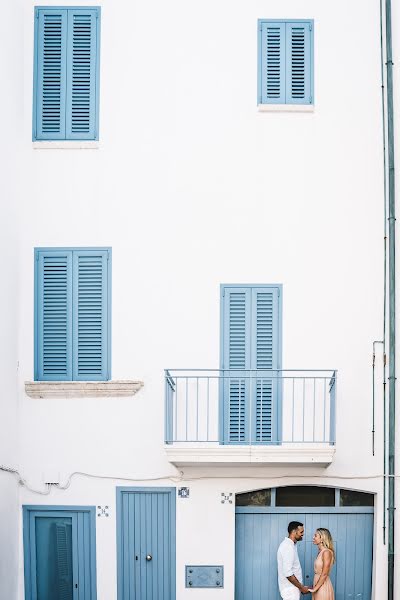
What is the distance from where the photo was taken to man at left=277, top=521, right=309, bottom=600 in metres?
12.4

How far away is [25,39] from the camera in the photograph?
1332cm

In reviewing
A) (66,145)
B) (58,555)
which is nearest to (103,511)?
(58,555)

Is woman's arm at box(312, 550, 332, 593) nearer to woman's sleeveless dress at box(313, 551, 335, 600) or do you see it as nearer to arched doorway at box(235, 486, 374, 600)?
woman's sleeveless dress at box(313, 551, 335, 600)

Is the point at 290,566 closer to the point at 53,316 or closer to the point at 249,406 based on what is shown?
the point at 249,406

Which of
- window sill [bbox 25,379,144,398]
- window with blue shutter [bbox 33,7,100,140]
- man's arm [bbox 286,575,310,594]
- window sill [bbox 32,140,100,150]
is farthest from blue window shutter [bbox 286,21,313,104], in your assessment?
man's arm [bbox 286,575,310,594]

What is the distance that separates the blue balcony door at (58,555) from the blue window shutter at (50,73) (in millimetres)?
5136

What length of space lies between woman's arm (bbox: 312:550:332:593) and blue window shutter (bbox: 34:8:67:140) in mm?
6512

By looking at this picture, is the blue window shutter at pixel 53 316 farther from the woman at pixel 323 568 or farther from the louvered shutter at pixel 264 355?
the woman at pixel 323 568

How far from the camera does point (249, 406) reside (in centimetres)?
1279

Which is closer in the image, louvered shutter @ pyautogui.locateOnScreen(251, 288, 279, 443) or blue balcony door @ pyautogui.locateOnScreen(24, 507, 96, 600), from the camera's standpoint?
louvered shutter @ pyautogui.locateOnScreen(251, 288, 279, 443)

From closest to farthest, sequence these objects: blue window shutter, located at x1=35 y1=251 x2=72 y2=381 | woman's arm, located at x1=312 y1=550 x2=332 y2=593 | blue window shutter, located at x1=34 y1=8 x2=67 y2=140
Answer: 1. woman's arm, located at x1=312 y1=550 x2=332 y2=593
2. blue window shutter, located at x1=35 y1=251 x2=72 y2=381
3. blue window shutter, located at x1=34 y1=8 x2=67 y2=140

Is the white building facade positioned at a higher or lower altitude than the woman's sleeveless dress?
higher

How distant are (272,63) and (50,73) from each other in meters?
3.01

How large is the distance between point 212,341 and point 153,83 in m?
3.57
